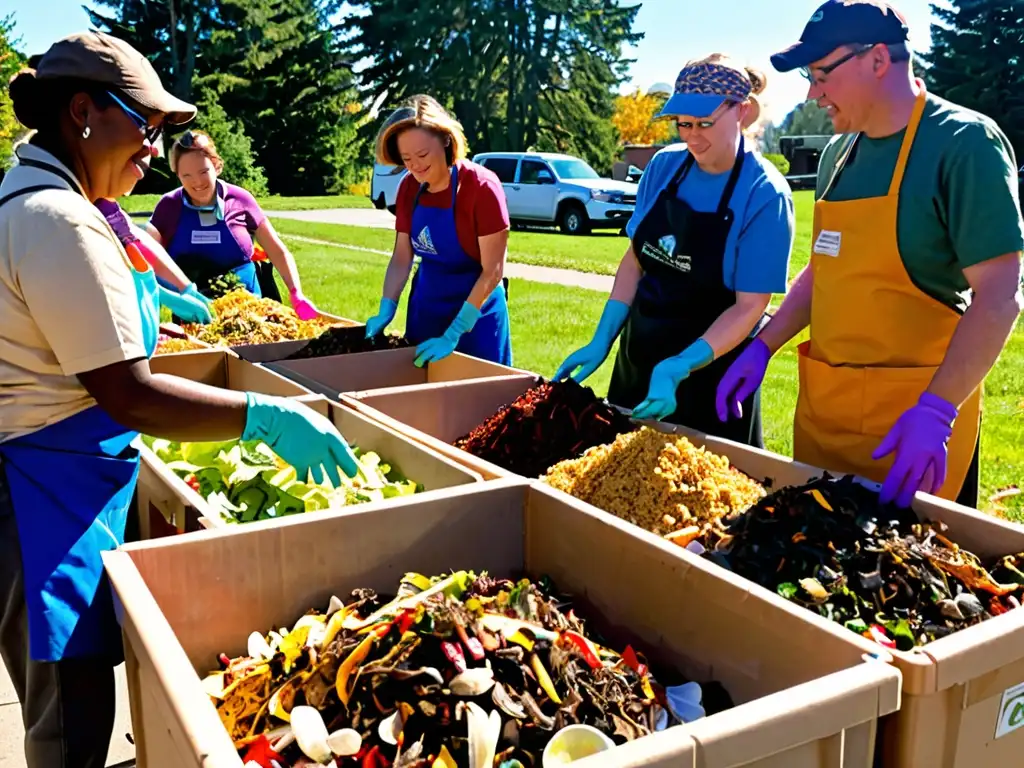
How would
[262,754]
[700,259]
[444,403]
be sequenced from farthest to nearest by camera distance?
[444,403] < [700,259] < [262,754]

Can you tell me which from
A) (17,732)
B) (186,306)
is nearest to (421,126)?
(186,306)

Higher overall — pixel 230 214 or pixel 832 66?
pixel 832 66

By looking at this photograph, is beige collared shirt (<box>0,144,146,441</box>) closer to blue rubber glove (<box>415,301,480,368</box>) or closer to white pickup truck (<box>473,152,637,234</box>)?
blue rubber glove (<box>415,301,480,368</box>)

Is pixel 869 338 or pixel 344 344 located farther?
pixel 344 344

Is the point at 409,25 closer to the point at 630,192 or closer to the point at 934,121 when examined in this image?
the point at 630,192

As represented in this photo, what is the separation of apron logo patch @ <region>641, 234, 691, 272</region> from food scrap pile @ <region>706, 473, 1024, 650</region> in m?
1.14

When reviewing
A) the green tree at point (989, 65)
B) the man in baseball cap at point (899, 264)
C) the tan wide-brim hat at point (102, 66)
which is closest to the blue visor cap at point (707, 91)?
the man in baseball cap at point (899, 264)

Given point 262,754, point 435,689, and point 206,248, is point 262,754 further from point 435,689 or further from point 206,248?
point 206,248

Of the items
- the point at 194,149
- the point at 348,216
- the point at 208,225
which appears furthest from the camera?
the point at 348,216

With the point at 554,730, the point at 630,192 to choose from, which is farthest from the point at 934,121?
the point at 630,192

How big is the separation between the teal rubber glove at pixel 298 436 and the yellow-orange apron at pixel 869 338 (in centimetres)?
129

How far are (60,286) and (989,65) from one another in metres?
32.4

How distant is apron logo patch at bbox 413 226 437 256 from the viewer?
153 inches

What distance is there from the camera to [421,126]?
11.8 ft
